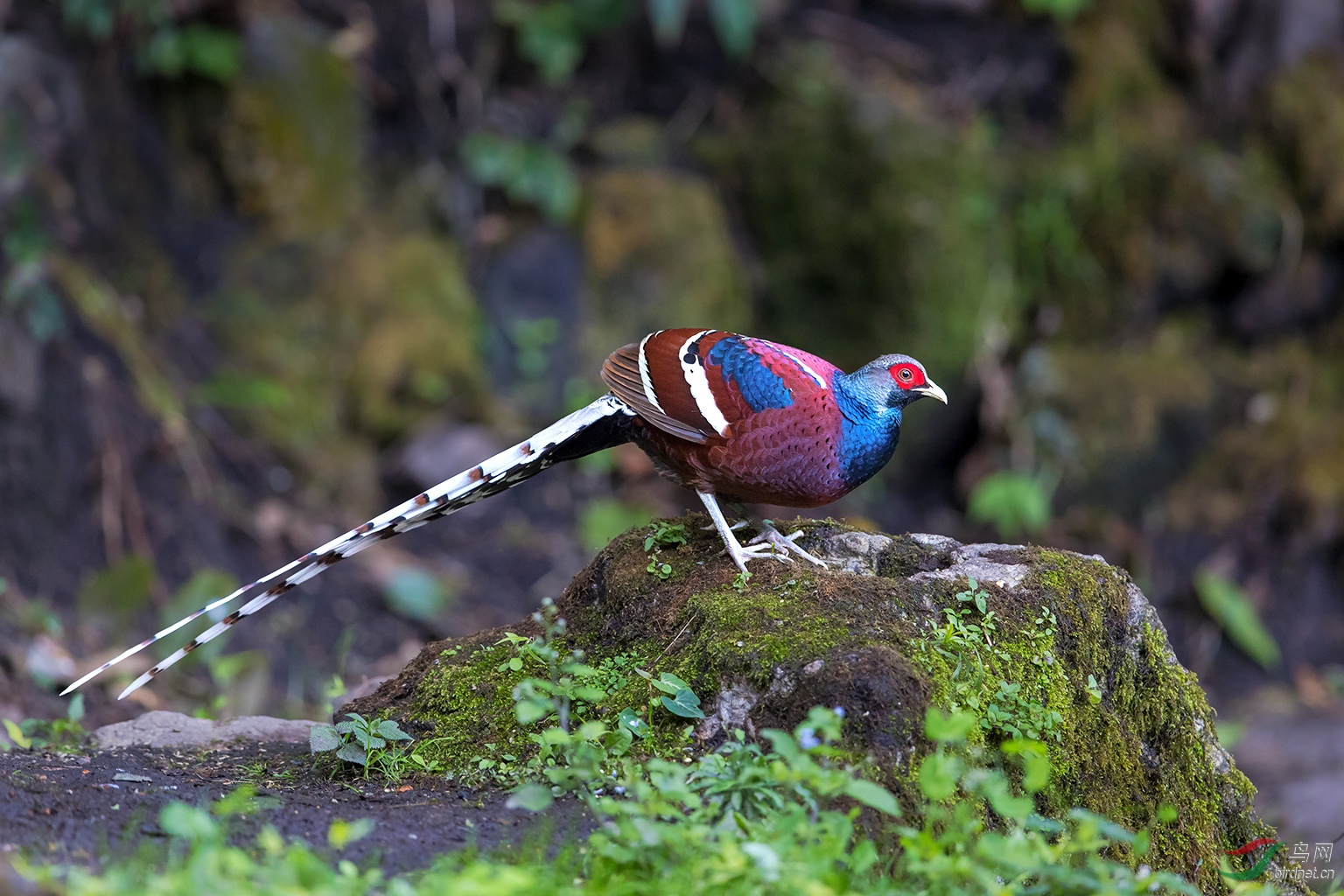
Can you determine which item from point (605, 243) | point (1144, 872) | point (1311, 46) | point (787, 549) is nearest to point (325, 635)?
point (605, 243)

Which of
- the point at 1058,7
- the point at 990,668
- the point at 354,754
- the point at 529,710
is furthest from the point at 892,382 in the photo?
the point at 1058,7

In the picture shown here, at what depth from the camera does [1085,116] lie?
10.8m

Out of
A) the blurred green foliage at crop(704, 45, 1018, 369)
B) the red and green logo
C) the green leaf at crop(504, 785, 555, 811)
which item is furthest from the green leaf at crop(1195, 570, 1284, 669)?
the green leaf at crop(504, 785, 555, 811)

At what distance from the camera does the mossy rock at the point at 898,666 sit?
11.4 ft

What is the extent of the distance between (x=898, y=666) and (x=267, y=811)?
5.90 ft

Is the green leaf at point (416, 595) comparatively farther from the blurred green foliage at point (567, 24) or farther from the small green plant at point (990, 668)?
the small green plant at point (990, 668)

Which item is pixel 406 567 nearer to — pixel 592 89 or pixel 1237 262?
pixel 592 89

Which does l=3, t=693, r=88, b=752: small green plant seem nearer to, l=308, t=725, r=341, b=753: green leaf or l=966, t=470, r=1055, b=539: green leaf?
l=308, t=725, r=341, b=753: green leaf

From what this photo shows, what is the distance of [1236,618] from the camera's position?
9.47 meters

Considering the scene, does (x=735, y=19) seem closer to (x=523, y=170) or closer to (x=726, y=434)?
(x=523, y=170)

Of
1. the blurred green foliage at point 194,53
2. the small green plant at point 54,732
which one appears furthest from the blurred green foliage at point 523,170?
the small green plant at point 54,732

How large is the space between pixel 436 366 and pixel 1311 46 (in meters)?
8.27

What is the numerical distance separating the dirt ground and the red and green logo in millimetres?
2067

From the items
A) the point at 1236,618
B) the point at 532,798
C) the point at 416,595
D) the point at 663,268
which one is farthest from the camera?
the point at 663,268
